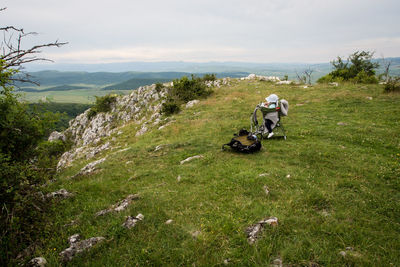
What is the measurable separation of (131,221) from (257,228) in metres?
3.92

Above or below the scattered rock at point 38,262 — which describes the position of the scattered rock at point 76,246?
below

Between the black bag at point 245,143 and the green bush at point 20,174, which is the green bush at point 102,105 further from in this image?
the green bush at point 20,174

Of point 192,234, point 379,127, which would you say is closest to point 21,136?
point 192,234

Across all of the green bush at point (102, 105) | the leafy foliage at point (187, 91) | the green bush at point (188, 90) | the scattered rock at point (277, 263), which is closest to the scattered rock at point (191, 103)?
the leafy foliage at point (187, 91)

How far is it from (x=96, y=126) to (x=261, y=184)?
38448 mm

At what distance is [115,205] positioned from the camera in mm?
7785

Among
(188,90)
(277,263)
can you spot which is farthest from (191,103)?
(277,263)

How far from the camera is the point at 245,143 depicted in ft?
40.8

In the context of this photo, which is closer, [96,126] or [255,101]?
[255,101]

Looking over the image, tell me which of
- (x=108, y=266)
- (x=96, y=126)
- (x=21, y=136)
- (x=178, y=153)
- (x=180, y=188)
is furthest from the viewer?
(x=96, y=126)

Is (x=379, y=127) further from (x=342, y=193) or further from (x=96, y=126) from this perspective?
(x=96, y=126)

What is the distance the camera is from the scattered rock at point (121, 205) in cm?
725

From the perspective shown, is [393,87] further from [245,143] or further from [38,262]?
[38,262]

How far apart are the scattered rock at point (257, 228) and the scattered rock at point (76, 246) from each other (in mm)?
4210
